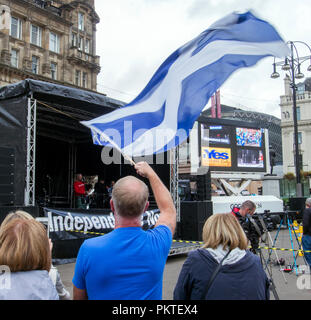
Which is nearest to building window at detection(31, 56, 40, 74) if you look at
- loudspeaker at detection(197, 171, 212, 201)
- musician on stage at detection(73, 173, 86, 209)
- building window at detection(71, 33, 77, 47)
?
building window at detection(71, 33, 77, 47)

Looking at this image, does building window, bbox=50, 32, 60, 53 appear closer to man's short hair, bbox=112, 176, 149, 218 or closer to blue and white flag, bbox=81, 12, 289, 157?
blue and white flag, bbox=81, 12, 289, 157

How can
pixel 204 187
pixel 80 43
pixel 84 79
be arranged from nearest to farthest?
1. pixel 204 187
2. pixel 84 79
3. pixel 80 43

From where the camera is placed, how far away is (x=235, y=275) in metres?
2.41

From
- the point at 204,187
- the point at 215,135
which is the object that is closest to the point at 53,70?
the point at 215,135

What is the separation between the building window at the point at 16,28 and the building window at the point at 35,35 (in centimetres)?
157

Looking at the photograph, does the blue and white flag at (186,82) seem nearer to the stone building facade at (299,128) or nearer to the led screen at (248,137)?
the led screen at (248,137)

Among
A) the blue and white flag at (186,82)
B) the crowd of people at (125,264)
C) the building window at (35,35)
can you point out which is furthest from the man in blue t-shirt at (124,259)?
the building window at (35,35)

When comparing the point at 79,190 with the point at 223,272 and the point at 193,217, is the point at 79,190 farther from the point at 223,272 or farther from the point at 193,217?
the point at 223,272

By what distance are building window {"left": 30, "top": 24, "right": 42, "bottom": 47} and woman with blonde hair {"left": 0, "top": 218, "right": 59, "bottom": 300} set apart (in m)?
42.2

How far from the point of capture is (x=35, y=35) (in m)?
39.6

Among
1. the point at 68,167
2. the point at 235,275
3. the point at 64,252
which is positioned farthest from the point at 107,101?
the point at 235,275

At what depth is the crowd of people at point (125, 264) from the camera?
6.21ft

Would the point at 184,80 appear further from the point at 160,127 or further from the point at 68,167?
the point at 68,167

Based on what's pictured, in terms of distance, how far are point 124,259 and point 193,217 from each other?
976 cm
